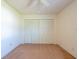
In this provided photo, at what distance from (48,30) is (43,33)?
45 centimetres

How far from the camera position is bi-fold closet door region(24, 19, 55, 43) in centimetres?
854

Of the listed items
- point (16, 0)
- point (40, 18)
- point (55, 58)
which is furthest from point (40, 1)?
point (40, 18)

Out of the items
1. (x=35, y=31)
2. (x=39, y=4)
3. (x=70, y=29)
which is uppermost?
(x=39, y=4)

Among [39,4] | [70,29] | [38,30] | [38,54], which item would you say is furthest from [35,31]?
[70,29]

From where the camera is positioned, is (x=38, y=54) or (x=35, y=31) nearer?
(x=38, y=54)

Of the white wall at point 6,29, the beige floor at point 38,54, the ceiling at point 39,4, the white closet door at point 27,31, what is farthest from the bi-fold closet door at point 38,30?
the beige floor at point 38,54

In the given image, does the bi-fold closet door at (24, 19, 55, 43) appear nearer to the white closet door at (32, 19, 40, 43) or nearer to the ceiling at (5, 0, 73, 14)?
the white closet door at (32, 19, 40, 43)

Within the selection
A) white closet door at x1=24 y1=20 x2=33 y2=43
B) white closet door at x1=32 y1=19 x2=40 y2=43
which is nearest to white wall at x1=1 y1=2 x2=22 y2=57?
white closet door at x1=24 y1=20 x2=33 y2=43

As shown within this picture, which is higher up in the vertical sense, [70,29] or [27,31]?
[70,29]

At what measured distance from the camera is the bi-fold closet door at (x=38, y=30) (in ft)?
28.0

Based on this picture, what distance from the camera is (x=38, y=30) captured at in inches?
338

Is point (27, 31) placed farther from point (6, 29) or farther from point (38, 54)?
point (38, 54)

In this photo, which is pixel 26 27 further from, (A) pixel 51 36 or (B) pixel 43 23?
(A) pixel 51 36

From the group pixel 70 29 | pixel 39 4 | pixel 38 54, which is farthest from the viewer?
pixel 39 4
